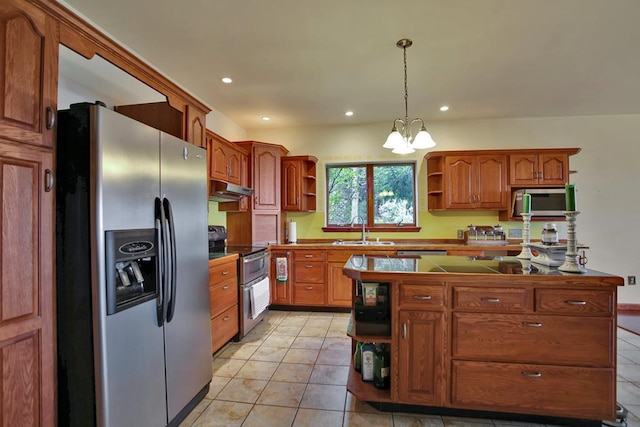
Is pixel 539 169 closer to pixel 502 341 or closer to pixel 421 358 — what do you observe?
pixel 502 341

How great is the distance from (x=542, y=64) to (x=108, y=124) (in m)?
3.39

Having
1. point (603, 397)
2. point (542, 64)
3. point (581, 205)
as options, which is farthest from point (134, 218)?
point (581, 205)

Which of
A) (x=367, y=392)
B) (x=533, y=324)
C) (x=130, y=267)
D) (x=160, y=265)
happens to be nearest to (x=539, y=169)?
(x=533, y=324)

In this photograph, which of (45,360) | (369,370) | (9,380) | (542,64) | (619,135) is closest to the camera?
(9,380)

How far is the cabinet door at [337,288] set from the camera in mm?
3926

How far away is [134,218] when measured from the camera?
1.49 meters

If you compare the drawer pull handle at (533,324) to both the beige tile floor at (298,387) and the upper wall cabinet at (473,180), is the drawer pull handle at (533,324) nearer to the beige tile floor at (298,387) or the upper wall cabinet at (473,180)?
the beige tile floor at (298,387)

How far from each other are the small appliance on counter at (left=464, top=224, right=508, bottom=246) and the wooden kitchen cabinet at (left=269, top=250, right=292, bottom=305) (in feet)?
7.90

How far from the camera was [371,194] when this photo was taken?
180 inches

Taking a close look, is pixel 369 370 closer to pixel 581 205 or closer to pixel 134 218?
pixel 134 218

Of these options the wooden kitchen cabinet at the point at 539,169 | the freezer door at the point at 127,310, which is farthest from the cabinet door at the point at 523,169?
the freezer door at the point at 127,310

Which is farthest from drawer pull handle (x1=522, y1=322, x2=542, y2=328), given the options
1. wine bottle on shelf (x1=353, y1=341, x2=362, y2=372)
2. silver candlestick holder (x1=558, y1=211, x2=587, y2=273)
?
wine bottle on shelf (x1=353, y1=341, x2=362, y2=372)

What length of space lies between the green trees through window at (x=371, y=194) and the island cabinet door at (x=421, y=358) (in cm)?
278

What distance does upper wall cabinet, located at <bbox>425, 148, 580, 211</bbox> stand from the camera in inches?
154
